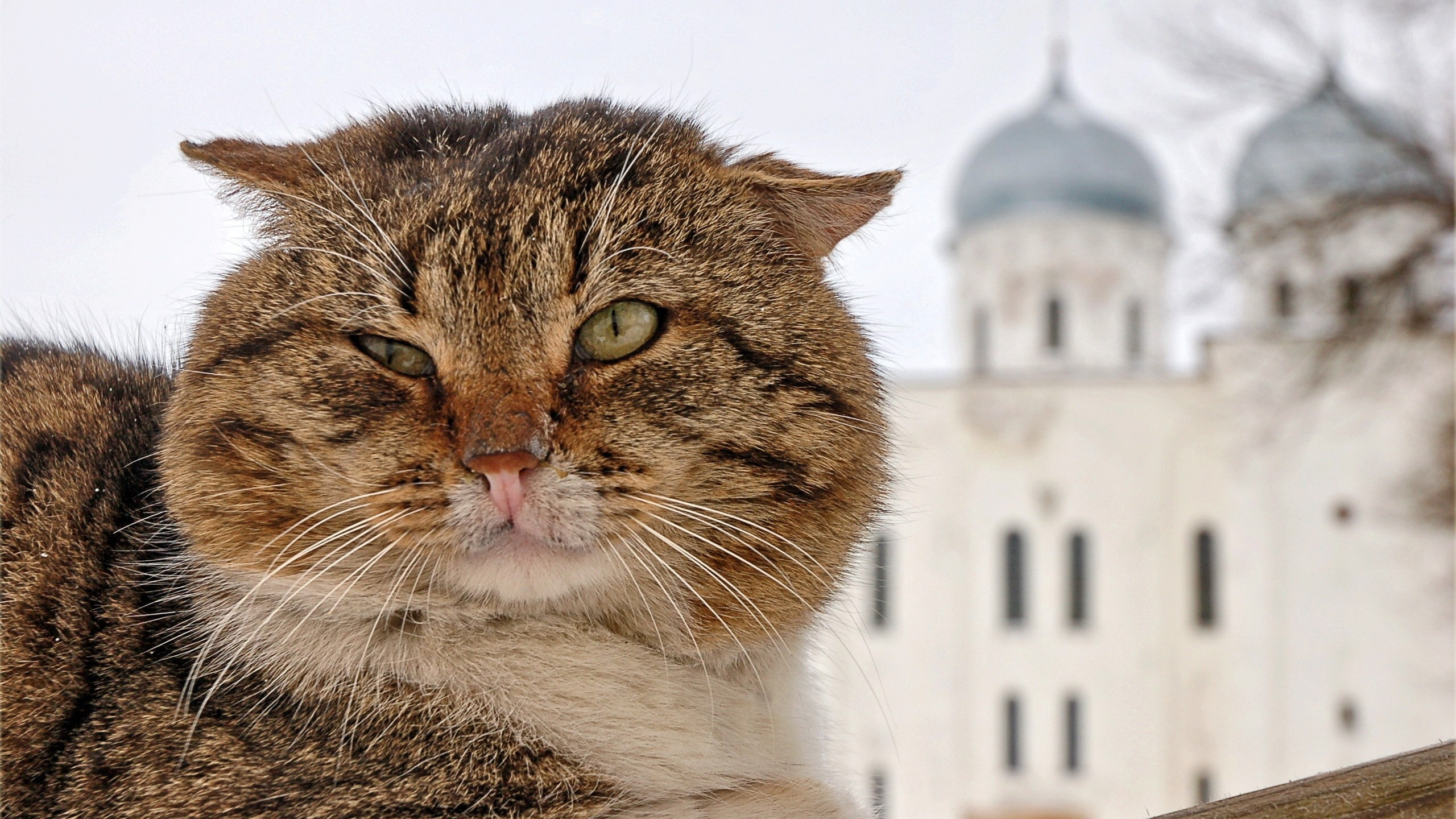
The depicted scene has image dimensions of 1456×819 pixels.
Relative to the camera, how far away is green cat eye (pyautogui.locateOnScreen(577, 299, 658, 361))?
1369mm

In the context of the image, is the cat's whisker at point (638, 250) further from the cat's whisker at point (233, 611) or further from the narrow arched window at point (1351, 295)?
the narrow arched window at point (1351, 295)

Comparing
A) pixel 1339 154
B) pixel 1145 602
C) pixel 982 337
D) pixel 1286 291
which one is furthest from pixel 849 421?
pixel 982 337

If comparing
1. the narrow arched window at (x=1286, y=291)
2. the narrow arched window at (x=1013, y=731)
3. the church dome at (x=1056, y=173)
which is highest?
the church dome at (x=1056, y=173)

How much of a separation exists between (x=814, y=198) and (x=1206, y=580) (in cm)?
2609

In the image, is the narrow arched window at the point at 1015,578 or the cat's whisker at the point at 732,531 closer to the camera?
the cat's whisker at the point at 732,531

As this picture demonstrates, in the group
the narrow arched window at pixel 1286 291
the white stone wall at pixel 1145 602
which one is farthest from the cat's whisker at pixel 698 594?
the white stone wall at pixel 1145 602

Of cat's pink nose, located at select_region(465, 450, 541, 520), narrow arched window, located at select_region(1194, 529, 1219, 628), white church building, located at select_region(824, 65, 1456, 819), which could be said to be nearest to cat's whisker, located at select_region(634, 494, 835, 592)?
cat's pink nose, located at select_region(465, 450, 541, 520)

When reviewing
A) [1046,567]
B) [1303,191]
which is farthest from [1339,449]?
[1303,191]

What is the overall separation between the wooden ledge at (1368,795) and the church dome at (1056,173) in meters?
28.2

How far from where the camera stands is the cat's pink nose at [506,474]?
123 centimetres

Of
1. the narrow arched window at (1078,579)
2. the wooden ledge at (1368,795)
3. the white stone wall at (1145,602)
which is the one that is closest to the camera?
the wooden ledge at (1368,795)

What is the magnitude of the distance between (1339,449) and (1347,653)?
384 cm

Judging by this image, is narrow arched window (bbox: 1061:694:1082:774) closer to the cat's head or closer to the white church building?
the white church building

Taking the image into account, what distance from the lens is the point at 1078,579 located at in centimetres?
2598
